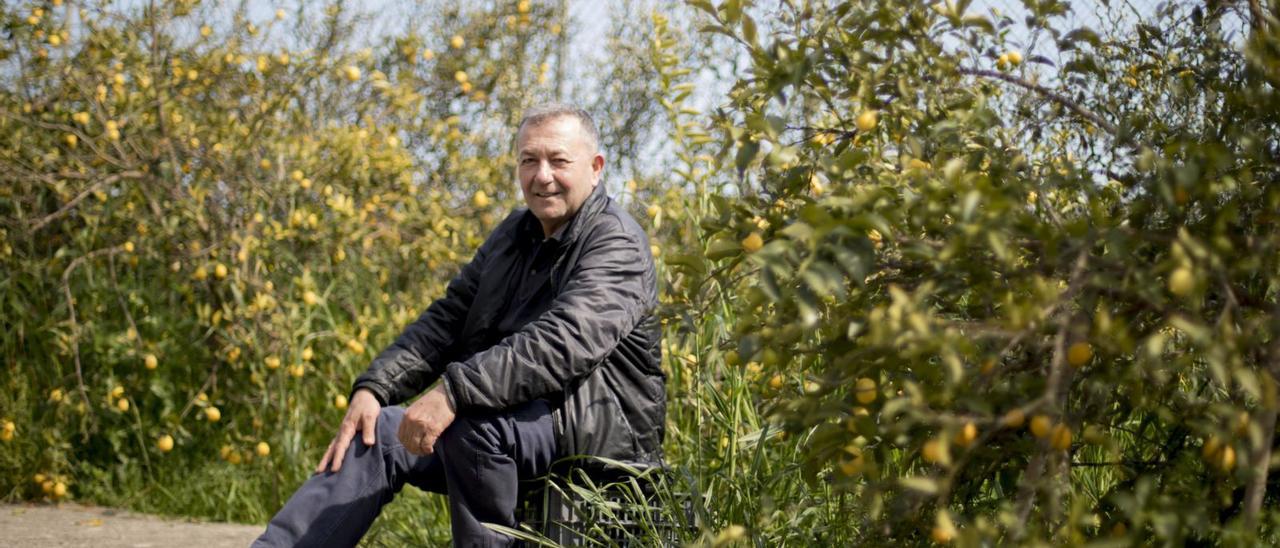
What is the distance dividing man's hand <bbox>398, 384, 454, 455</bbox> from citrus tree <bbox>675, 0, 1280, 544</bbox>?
855 millimetres

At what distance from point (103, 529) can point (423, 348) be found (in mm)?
1720

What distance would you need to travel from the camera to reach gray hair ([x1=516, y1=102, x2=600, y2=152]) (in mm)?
3170

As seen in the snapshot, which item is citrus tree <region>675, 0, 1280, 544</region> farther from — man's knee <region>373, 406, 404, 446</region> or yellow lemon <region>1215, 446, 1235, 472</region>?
man's knee <region>373, 406, 404, 446</region>

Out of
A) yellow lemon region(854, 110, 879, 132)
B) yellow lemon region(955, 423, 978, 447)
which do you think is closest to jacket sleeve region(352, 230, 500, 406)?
yellow lemon region(854, 110, 879, 132)

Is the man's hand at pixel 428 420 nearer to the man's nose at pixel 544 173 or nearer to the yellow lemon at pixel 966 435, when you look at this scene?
the man's nose at pixel 544 173

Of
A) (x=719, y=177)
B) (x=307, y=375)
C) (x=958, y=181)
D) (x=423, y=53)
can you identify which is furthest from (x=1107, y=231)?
(x=423, y=53)

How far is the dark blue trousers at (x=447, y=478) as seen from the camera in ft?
8.69

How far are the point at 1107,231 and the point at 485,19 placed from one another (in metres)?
4.47

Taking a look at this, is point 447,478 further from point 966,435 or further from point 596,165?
point 966,435

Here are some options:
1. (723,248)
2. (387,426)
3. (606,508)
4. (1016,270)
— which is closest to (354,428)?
(387,426)

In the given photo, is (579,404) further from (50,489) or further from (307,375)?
(50,489)

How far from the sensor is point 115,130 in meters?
4.46

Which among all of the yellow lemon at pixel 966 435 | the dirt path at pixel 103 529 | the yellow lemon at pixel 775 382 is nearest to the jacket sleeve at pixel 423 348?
the yellow lemon at pixel 775 382

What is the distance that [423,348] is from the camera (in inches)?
125
